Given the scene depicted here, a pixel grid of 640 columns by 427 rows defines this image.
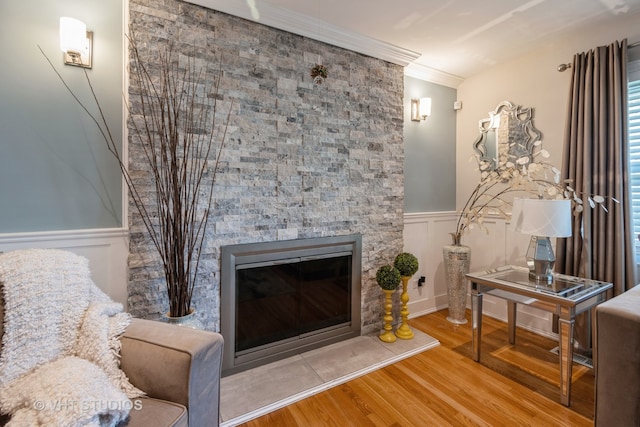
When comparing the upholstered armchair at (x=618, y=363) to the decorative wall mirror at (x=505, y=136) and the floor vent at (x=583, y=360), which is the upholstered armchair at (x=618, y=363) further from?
the decorative wall mirror at (x=505, y=136)

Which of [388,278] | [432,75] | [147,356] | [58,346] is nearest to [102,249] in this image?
[58,346]

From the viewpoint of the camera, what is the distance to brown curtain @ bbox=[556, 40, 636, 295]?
2102mm

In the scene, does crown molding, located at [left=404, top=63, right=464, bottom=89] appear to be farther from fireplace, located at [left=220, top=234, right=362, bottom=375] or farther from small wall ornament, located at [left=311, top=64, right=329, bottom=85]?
fireplace, located at [left=220, top=234, right=362, bottom=375]

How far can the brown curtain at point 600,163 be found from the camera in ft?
6.89

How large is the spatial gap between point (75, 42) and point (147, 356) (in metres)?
1.63

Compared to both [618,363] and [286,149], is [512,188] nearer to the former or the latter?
[618,363]

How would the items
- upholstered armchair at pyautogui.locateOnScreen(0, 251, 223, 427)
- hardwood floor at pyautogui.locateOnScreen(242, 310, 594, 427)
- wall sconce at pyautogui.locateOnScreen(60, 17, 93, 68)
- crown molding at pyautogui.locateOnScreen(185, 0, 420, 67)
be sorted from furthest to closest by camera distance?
crown molding at pyautogui.locateOnScreen(185, 0, 420, 67) → hardwood floor at pyautogui.locateOnScreen(242, 310, 594, 427) → wall sconce at pyautogui.locateOnScreen(60, 17, 93, 68) → upholstered armchair at pyautogui.locateOnScreen(0, 251, 223, 427)

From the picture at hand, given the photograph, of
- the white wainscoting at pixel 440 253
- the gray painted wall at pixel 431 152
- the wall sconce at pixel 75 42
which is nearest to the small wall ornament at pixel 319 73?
the gray painted wall at pixel 431 152

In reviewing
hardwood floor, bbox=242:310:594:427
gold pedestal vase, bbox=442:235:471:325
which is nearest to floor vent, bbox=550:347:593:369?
hardwood floor, bbox=242:310:594:427

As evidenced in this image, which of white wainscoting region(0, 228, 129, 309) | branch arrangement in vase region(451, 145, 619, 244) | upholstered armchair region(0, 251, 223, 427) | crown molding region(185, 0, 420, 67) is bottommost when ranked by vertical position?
upholstered armchair region(0, 251, 223, 427)

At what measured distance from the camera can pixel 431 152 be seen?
10.4 ft

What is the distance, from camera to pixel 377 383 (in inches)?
78.8

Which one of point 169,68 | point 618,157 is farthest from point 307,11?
point 618,157

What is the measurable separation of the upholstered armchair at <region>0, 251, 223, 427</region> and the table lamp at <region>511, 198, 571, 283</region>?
2028mm
